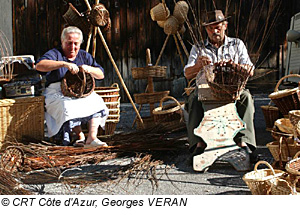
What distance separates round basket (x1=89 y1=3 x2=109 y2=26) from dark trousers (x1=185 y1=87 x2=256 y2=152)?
1864 mm

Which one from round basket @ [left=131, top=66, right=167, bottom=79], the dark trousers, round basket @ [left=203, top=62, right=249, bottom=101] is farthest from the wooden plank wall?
round basket @ [left=203, top=62, right=249, bottom=101]

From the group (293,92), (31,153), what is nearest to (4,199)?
(31,153)

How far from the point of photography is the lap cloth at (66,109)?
187 inches

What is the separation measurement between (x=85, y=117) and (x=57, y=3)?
4541 mm

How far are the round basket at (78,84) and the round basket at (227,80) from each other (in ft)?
5.24

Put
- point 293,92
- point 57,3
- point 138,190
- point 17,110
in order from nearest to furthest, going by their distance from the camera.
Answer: point 138,190 < point 293,92 < point 17,110 < point 57,3

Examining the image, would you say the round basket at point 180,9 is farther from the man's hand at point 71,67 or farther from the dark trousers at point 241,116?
the dark trousers at point 241,116

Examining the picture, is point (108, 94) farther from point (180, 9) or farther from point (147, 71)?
point (180, 9)

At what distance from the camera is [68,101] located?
4.78m

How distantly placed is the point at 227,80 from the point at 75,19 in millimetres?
2595

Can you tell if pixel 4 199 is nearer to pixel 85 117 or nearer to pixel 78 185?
pixel 78 185

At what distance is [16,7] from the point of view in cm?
870

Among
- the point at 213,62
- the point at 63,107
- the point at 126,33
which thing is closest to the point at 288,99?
A: the point at 213,62

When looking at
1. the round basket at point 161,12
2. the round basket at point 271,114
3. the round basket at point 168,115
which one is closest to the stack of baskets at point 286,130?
the round basket at point 271,114
